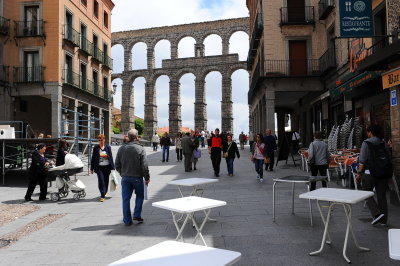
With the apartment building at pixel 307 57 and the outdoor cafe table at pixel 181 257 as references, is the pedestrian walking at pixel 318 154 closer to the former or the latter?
the outdoor cafe table at pixel 181 257

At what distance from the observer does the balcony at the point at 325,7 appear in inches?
635

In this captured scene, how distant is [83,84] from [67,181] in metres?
16.1

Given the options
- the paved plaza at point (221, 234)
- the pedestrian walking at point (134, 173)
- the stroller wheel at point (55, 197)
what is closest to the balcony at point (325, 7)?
the paved plaza at point (221, 234)

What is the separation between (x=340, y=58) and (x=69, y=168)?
1258cm

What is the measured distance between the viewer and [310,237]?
4961 mm

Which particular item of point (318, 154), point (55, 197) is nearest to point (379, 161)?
point (318, 154)

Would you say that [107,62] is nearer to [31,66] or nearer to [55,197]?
[31,66]

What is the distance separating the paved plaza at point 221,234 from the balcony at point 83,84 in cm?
1440

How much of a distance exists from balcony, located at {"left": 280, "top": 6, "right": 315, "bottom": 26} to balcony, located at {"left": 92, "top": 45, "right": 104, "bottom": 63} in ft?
44.3

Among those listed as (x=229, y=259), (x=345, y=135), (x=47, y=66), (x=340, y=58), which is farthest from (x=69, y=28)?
(x=229, y=259)

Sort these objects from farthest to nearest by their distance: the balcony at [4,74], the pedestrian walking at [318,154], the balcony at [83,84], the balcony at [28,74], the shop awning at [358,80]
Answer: the balcony at [83,84]
the balcony at [28,74]
the balcony at [4,74]
the shop awning at [358,80]
the pedestrian walking at [318,154]

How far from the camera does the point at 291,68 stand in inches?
765

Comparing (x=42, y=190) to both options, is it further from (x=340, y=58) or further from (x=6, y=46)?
(x=6, y=46)

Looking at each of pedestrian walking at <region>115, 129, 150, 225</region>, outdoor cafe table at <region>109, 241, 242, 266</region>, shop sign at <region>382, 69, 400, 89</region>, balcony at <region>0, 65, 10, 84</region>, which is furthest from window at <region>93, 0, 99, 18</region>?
outdoor cafe table at <region>109, 241, 242, 266</region>
